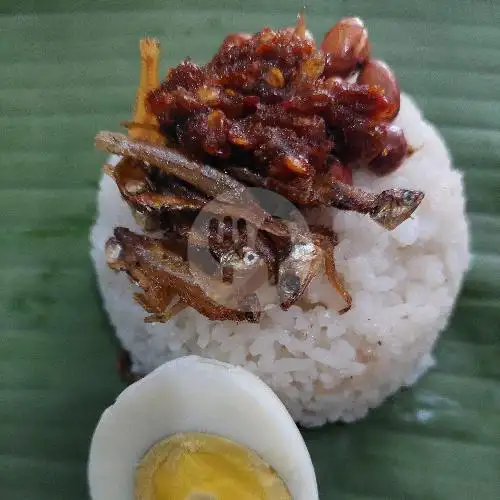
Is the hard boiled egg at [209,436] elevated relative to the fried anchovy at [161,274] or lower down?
lower down

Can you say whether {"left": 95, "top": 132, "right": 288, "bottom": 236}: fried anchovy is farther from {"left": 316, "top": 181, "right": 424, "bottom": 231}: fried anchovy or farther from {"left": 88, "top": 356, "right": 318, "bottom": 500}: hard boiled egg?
{"left": 88, "top": 356, "right": 318, "bottom": 500}: hard boiled egg

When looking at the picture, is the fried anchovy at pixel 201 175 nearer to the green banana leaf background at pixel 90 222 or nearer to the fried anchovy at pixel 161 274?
the fried anchovy at pixel 161 274

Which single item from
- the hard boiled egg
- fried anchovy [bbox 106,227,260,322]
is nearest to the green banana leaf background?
the hard boiled egg

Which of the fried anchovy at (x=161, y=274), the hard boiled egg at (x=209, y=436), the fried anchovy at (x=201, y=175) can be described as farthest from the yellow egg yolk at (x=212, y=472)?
the fried anchovy at (x=201, y=175)

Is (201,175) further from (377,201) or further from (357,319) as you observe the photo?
(357,319)

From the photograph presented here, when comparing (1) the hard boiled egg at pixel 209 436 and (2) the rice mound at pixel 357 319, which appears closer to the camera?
(1) the hard boiled egg at pixel 209 436

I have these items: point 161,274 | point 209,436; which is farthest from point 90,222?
point 209,436
